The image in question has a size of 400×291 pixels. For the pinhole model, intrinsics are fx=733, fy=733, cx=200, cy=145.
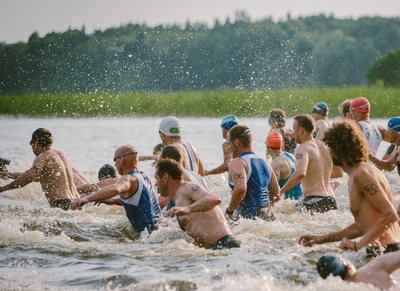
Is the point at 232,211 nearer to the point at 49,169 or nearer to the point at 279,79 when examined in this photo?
the point at 49,169

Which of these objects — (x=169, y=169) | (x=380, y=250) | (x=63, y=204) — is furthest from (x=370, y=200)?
(x=63, y=204)

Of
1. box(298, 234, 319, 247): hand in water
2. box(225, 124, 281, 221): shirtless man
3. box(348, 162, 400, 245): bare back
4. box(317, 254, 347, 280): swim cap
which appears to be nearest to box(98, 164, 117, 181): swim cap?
box(225, 124, 281, 221): shirtless man

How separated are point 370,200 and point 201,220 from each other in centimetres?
193

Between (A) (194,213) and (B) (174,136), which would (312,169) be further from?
(A) (194,213)

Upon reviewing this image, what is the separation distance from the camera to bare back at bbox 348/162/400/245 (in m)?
5.67

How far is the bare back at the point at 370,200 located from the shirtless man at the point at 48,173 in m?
5.91

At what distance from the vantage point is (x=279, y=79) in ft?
189

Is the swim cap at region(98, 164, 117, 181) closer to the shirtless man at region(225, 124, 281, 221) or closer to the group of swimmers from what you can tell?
the group of swimmers

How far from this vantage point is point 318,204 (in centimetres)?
951

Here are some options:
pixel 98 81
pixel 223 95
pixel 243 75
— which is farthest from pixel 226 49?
pixel 223 95

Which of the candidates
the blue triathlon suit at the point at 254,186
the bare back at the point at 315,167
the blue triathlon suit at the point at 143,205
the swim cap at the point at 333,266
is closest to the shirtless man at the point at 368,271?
the swim cap at the point at 333,266

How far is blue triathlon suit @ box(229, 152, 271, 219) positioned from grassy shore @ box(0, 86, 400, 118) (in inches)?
996

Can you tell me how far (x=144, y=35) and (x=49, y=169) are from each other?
5721 cm

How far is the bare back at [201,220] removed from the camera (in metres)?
7.00
